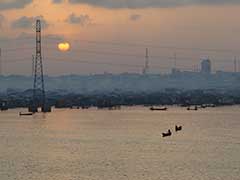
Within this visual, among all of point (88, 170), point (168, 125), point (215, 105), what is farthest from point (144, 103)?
point (88, 170)

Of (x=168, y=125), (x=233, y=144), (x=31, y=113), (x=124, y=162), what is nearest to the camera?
(x=124, y=162)

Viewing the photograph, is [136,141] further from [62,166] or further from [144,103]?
[144,103]

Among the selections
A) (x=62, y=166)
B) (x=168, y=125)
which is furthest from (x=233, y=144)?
(x=168, y=125)

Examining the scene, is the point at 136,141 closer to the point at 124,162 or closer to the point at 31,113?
the point at 124,162

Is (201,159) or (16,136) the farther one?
(16,136)

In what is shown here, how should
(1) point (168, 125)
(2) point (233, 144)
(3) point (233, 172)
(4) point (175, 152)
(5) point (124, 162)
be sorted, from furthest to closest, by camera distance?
(1) point (168, 125) < (2) point (233, 144) < (4) point (175, 152) < (5) point (124, 162) < (3) point (233, 172)

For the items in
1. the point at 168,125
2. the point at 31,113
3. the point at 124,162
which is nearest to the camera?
the point at 124,162
